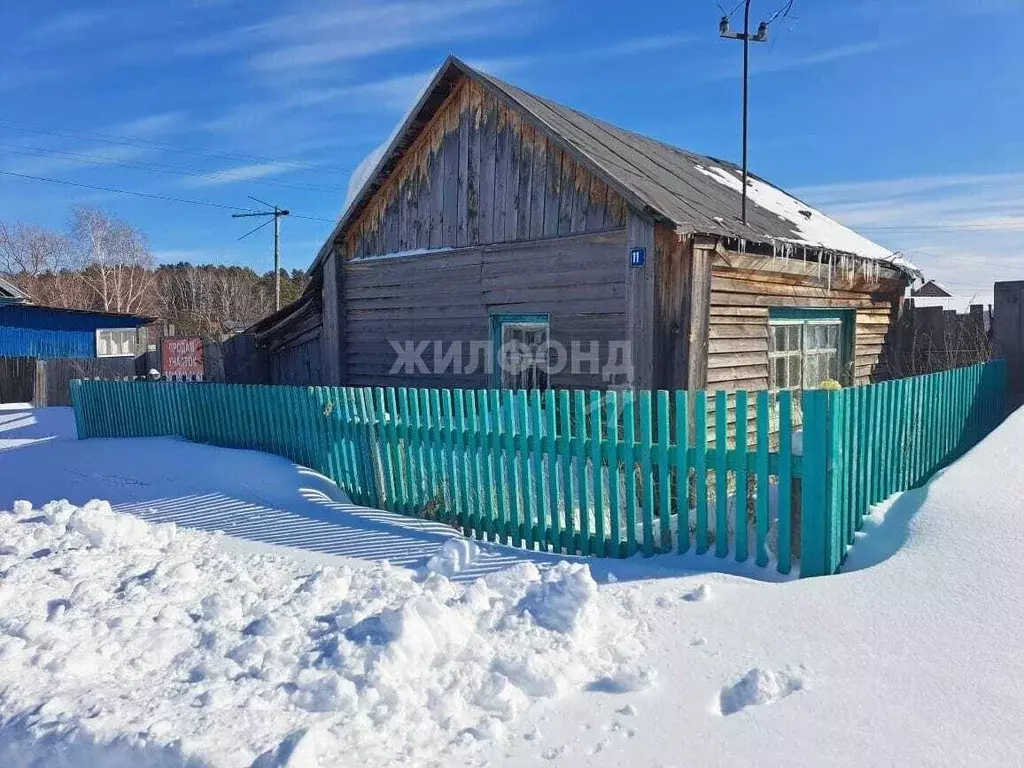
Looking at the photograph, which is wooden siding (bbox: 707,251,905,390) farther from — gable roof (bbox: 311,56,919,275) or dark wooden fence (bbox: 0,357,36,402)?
dark wooden fence (bbox: 0,357,36,402)

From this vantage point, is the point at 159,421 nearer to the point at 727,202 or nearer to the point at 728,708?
the point at 727,202

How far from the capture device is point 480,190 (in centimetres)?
1041

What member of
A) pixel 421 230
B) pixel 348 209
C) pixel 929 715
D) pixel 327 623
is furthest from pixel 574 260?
pixel 929 715

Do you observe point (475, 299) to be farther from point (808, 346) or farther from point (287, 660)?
point (287, 660)

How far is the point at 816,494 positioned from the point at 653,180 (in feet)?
20.2

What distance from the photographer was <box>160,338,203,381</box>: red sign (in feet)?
55.9

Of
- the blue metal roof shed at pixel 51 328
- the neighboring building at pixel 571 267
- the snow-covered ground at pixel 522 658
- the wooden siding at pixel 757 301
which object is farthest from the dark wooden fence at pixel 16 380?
the wooden siding at pixel 757 301

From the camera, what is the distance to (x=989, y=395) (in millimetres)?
→ 10930

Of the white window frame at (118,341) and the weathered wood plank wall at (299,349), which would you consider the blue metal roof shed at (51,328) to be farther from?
the weathered wood plank wall at (299,349)

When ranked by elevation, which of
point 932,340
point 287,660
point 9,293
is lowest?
point 287,660

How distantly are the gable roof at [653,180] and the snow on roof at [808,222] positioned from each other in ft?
0.12

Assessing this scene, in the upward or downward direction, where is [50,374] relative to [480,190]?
downward

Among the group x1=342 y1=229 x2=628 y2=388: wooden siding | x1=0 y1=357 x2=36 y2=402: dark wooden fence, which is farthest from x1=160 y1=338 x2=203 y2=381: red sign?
x1=342 y1=229 x2=628 y2=388: wooden siding

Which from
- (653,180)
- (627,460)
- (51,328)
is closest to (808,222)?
(653,180)
